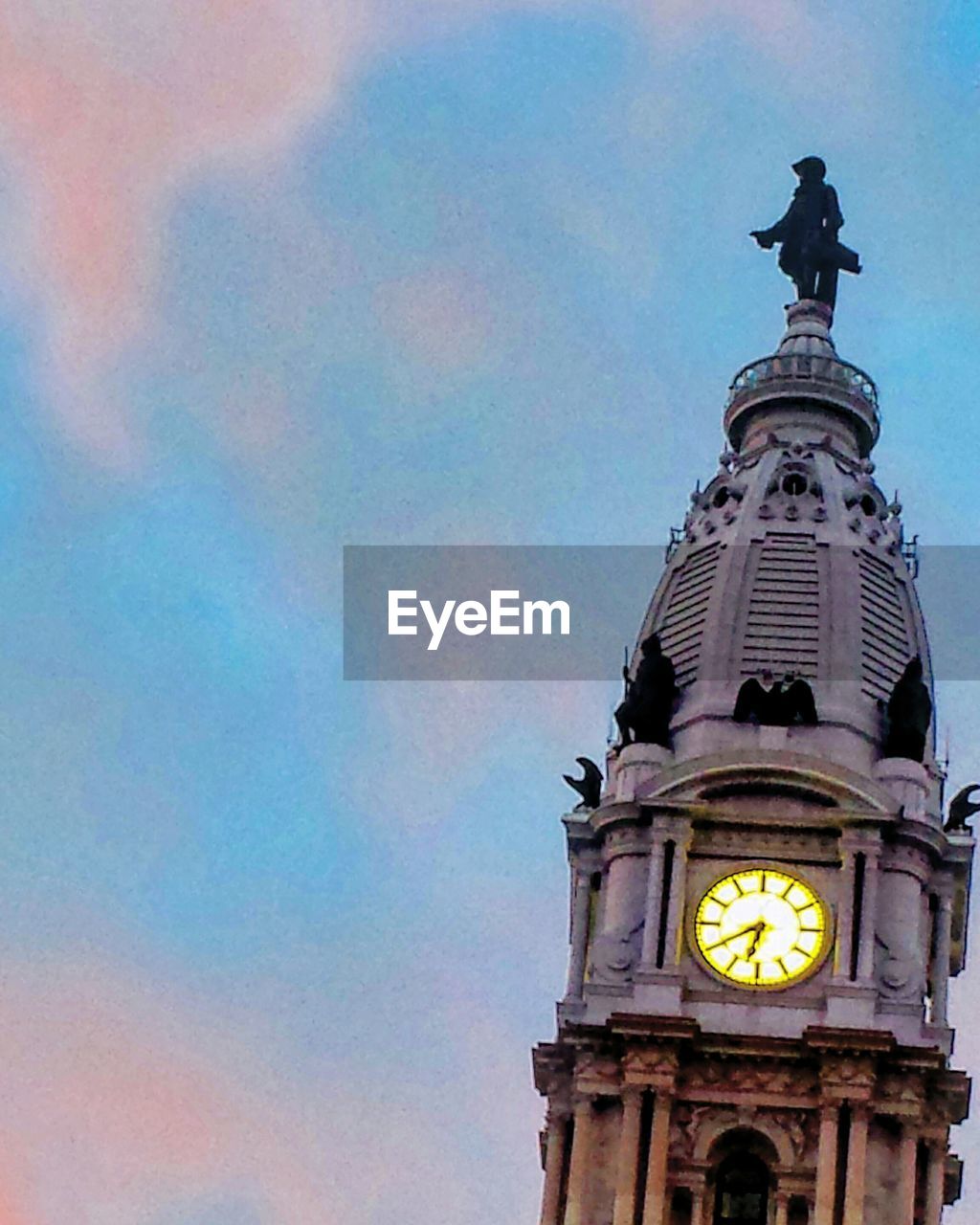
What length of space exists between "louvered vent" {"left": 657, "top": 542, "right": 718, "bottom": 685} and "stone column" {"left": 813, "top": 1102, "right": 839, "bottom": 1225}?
14458 mm

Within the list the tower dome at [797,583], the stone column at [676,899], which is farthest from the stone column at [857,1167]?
the tower dome at [797,583]

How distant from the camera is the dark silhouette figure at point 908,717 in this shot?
108 metres

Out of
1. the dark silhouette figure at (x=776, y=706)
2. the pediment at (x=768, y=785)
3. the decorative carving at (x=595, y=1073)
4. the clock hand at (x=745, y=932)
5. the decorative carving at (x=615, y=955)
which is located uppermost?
the dark silhouette figure at (x=776, y=706)

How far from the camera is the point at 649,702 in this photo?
359 feet

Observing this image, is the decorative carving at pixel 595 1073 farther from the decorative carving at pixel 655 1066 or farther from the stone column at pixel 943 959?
the stone column at pixel 943 959

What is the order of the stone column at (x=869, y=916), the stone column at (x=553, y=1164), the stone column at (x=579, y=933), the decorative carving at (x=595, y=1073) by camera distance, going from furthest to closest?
the stone column at (x=579, y=933), the stone column at (x=869, y=916), the decorative carving at (x=595, y=1073), the stone column at (x=553, y=1164)

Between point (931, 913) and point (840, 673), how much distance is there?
22.3 ft

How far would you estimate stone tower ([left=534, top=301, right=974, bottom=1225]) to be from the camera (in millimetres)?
100875

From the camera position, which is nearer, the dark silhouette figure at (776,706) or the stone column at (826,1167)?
the stone column at (826,1167)

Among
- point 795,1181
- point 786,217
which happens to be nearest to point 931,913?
point 795,1181

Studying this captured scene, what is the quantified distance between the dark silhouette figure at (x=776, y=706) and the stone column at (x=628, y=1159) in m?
11.4

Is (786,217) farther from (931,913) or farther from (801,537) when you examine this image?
(931,913)

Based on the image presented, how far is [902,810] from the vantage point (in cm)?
10638

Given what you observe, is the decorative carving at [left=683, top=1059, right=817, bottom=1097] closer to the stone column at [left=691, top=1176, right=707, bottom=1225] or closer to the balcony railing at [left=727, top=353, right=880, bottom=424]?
the stone column at [left=691, top=1176, right=707, bottom=1225]
